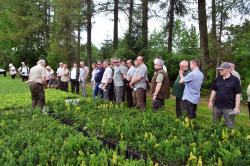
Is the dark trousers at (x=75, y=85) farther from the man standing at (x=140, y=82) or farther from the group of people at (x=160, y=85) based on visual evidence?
the man standing at (x=140, y=82)

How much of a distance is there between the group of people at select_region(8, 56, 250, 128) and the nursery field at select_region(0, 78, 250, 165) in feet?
4.22

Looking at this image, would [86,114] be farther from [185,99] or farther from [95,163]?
[95,163]

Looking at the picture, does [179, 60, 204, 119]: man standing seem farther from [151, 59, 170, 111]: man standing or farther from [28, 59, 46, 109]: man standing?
[28, 59, 46, 109]: man standing

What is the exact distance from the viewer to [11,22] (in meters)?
54.2

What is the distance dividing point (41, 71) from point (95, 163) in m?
9.53

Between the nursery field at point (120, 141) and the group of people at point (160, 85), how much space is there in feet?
4.22

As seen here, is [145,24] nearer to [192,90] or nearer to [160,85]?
[160,85]

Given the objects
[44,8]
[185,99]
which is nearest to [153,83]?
[185,99]

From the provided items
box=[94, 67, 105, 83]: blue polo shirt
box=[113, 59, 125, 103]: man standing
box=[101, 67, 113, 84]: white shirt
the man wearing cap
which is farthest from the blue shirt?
box=[94, 67, 105, 83]: blue polo shirt

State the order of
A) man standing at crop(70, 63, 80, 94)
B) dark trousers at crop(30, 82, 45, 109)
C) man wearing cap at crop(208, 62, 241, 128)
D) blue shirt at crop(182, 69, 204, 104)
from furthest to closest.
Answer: man standing at crop(70, 63, 80, 94) → dark trousers at crop(30, 82, 45, 109) → blue shirt at crop(182, 69, 204, 104) → man wearing cap at crop(208, 62, 241, 128)

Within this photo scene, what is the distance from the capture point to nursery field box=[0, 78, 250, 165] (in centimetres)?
566

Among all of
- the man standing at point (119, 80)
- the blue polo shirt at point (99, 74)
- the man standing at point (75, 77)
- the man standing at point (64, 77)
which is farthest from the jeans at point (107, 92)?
the man standing at point (64, 77)

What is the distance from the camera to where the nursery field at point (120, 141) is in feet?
18.6

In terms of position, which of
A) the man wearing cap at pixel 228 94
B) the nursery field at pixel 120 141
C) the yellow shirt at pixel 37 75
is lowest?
the nursery field at pixel 120 141
